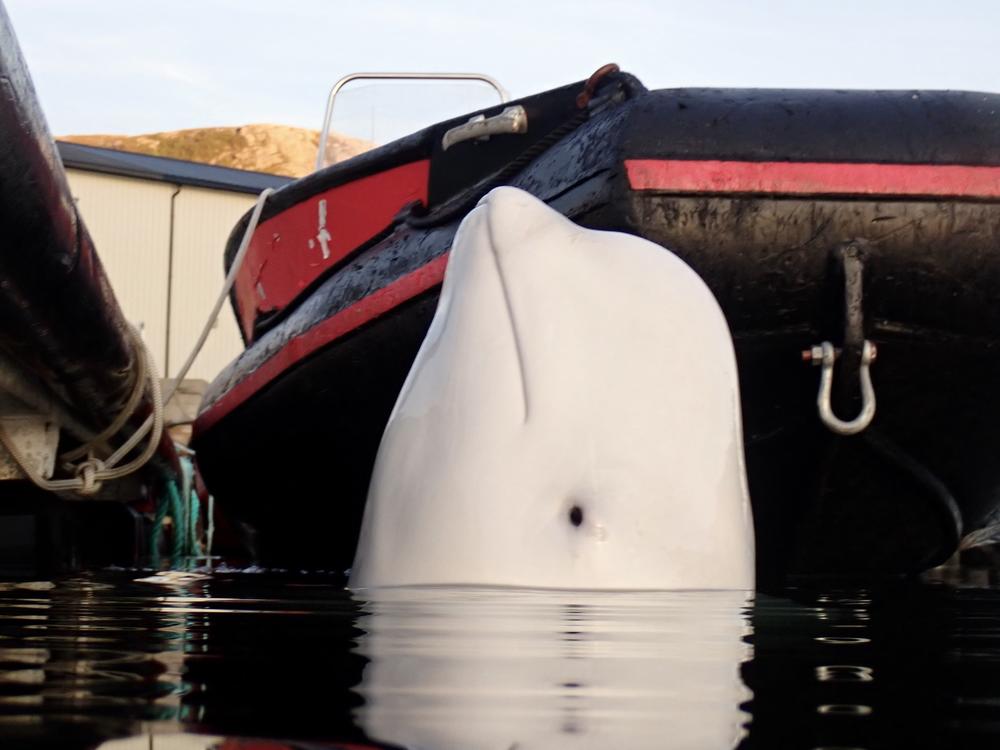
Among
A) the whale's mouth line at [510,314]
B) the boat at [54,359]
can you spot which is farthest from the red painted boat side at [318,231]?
the whale's mouth line at [510,314]

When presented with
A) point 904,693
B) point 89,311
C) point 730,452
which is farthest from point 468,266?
point 89,311

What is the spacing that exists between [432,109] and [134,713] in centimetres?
540

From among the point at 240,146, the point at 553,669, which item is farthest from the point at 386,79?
the point at 240,146

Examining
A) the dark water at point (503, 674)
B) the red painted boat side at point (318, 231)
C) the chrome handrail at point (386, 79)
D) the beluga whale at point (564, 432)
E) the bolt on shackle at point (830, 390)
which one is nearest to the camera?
the dark water at point (503, 674)

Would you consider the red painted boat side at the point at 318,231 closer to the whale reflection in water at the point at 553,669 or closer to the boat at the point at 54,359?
the boat at the point at 54,359

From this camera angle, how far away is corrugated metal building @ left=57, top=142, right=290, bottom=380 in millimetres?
21453

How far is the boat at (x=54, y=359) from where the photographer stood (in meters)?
3.09

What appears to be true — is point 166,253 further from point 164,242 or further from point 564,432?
point 564,432

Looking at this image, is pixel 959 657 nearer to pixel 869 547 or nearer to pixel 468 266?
pixel 468 266

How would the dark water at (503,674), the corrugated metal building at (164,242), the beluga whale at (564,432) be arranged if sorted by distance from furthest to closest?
the corrugated metal building at (164,242) → the beluga whale at (564,432) → the dark water at (503,674)

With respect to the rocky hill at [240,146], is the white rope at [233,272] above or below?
below

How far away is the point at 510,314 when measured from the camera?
2.12m

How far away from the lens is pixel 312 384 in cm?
440

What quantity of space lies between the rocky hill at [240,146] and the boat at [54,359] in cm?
4581
